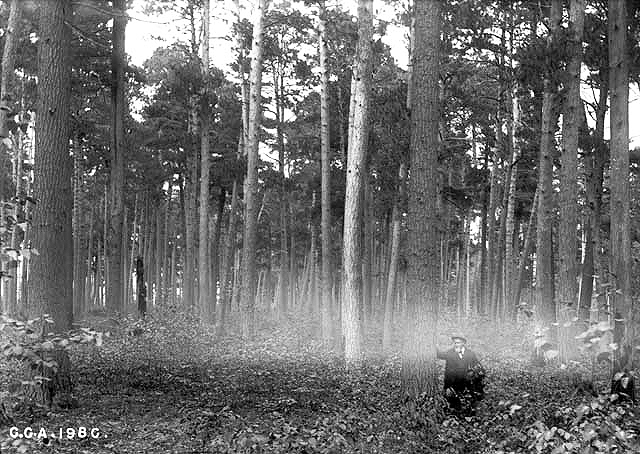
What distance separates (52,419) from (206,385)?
349cm

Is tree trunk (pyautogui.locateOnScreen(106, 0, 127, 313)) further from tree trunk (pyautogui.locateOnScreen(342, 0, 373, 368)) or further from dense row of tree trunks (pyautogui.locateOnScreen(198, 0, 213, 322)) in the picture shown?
tree trunk (pyautogui.locateOnScreen(342, 0, 373, 368))

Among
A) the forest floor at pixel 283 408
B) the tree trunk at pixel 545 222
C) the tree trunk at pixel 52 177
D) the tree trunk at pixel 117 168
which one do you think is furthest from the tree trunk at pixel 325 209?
the tree trunk at pixel 52 177

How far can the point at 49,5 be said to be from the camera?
8844mm

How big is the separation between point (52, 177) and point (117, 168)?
7597mm

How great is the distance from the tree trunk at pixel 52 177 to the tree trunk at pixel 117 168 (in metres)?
7.13

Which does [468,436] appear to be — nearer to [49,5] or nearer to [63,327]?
[63,327]

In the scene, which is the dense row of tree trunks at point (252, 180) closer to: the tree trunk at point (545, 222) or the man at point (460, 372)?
the tree trunk at point (545, 222)

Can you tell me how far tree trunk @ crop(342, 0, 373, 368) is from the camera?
43.0 ft

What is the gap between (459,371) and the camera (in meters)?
8.79

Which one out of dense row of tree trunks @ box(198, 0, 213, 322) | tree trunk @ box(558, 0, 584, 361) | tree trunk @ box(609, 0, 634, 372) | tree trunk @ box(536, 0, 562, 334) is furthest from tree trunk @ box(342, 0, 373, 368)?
dense row of tree trunks @ box(198, 0, 213, 322)

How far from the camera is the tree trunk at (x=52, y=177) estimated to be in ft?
28.2

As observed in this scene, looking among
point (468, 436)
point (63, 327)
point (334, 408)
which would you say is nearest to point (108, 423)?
point (63, 327)

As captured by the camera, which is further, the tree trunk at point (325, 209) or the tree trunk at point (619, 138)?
the tree trunk at point (325, 209)

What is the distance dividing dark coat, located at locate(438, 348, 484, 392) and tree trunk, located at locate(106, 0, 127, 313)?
9.81 meters
